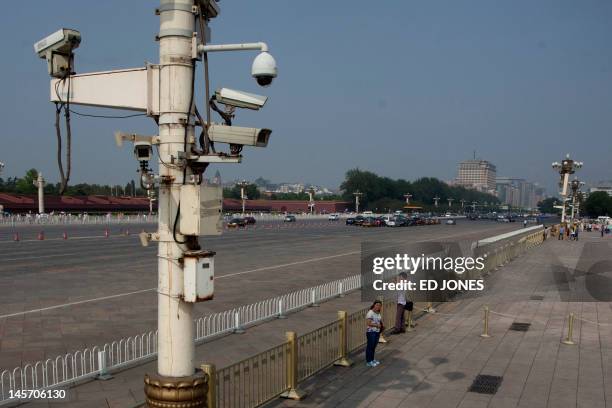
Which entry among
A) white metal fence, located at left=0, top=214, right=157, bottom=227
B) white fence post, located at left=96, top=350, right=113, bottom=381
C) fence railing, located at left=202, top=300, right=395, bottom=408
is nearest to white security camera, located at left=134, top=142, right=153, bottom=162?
fence railing, located at left=202, top=300, right=395, bottom=408

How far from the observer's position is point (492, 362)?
11.2 meters

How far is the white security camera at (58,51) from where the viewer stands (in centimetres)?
429

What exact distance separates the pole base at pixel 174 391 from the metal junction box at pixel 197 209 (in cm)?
120

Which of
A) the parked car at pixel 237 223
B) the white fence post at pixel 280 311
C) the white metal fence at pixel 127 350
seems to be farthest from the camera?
the parked car at pixel 237 223

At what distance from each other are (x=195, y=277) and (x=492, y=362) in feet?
28.8

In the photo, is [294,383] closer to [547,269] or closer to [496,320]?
[496,320]

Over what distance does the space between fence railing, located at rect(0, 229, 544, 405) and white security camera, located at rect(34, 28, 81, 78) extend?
5606mm

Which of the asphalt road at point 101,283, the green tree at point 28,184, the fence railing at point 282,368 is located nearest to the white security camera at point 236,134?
the fence railing at point 282,368

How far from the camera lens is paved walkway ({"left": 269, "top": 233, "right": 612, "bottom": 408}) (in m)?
9.03

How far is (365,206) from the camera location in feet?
566

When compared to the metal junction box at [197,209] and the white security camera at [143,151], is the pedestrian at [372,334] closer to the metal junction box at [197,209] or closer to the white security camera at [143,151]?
the metal junction box at [197,209]

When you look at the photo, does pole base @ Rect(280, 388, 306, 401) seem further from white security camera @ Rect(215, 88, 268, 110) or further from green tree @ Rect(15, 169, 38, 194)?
green tree @ Rect(15, 169, 38, 194)

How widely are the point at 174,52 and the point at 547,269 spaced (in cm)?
2637

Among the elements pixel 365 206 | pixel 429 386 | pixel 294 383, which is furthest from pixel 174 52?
pixel 365 206
